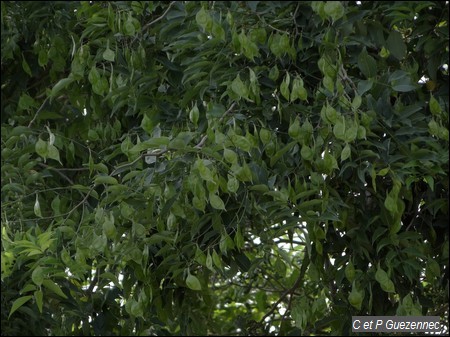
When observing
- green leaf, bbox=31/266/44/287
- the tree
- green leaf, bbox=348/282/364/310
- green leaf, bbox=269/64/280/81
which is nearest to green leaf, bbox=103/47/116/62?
the tree

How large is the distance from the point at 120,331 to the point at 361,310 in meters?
0.80

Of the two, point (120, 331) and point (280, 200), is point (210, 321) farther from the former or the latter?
point (280, 200)

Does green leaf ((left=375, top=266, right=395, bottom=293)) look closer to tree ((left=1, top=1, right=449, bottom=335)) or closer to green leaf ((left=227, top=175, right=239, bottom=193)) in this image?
tree ((left=1, top=1, right=449, bottom=335))

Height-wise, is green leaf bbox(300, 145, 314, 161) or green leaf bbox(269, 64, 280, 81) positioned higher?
green leaf bbox(269, 64, 280, 81)

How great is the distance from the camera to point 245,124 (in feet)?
6.25

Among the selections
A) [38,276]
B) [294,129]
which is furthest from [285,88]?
[38,276]

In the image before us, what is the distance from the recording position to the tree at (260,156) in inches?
72.5

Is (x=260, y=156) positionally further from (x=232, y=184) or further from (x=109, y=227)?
(x=109, y=227)

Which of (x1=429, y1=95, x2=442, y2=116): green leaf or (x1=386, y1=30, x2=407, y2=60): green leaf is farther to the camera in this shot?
(x1=386, y1=30, x2=407, y2=60): green leaf

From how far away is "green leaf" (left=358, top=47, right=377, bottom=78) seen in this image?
6.26 ft

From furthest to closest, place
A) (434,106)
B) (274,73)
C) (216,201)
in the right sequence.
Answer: (274,73) < (434,106) < (216,201)

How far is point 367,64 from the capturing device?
1.91 meters

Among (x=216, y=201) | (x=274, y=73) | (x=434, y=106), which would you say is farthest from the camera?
(x=274, y=73)

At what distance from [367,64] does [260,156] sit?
0.28 m
